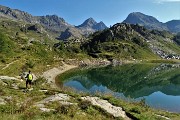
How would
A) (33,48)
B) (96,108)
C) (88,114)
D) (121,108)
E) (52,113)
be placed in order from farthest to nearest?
(33,48)
(121,108)
(96,108)
(88,114)
(52,113)

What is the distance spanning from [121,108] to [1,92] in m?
12.9

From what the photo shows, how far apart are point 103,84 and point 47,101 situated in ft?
341

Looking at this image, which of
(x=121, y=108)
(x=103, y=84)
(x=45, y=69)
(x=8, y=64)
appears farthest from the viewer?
(x=45, y=69)

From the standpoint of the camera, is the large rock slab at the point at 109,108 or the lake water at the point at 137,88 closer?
the large rock slab at the point at 109,108

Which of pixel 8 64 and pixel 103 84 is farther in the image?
pixel 103 84

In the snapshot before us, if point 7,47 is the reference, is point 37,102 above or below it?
below

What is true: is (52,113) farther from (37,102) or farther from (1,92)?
(1,92)

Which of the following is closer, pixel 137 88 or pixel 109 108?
pixel 109 108

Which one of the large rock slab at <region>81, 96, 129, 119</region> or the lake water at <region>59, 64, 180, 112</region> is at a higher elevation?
the large rock slab at <region>81, 96, 129, 119</region>

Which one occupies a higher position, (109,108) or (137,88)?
(109,108)

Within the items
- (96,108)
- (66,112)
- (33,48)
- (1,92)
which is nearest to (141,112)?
(96,108)

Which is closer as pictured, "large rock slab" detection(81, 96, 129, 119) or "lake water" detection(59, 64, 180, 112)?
"large rock slab" detection(81, 96, 129, 119)

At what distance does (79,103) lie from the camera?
3109cm

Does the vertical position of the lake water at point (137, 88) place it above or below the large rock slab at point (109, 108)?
below
